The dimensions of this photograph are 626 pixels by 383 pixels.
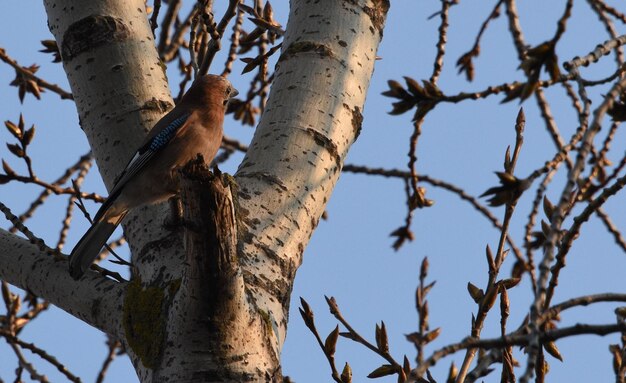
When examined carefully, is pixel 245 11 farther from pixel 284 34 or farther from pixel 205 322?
pixel 205 322

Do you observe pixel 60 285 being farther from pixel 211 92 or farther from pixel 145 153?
pixel 211 92

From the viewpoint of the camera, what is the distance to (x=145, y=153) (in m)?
4.53

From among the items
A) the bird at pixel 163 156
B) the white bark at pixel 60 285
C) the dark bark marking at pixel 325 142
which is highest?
the bird at pixel 163 156

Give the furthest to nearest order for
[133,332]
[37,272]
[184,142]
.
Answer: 1. [184,142]
2. [37,272]
3. [133,332]

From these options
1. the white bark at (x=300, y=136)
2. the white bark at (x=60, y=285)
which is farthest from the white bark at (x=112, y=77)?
the white bark at (x=300, y=136)

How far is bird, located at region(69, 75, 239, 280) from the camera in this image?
4.29m

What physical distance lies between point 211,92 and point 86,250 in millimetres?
2263

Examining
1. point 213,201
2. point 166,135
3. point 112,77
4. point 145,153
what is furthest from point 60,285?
point 213,201

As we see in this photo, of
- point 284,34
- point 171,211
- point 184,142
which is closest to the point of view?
point 171,211

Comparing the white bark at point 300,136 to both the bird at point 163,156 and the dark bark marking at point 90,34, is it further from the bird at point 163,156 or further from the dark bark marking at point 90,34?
the dark bark marking at point 90,34

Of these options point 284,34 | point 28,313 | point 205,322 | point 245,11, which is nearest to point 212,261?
point 205,322

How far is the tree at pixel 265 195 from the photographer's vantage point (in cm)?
266

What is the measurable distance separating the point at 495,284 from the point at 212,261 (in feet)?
3.68

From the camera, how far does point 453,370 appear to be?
12.0 ft
